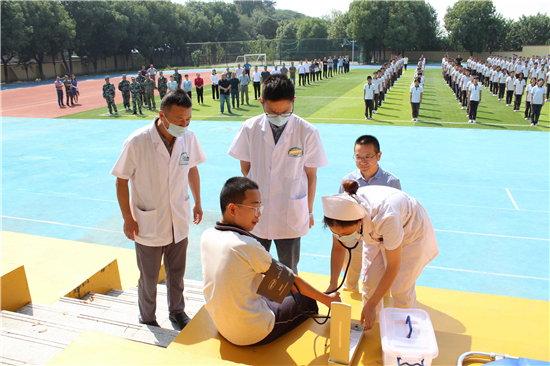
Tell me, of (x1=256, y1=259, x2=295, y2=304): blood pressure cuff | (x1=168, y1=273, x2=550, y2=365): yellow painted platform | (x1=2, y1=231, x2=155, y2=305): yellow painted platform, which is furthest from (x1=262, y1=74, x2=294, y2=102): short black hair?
(x1=2, y1=231, x2=155, y2=305): yellow painted platform

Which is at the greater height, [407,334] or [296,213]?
[296,213]

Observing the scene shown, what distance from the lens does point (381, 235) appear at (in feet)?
8.59

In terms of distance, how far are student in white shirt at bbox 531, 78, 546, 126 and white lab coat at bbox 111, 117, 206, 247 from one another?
46.6 ft

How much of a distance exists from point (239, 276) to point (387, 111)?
53.8 ft

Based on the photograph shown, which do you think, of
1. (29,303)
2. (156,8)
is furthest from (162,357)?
(156,8)

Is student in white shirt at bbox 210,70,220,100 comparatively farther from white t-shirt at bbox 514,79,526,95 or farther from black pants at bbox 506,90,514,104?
black pants at bbox 506,90,514,104

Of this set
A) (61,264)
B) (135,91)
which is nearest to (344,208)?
(61,264)

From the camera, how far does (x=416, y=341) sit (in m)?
2.22

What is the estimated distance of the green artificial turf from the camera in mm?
14867

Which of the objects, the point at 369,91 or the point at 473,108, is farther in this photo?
the point at 369,91

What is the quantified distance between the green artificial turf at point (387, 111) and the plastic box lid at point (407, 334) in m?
13.2

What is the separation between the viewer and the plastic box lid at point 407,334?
2145mm

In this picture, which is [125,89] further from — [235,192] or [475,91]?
[235,192]

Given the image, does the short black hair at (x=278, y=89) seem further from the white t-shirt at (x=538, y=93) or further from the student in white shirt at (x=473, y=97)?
the white t-shirt at (x=538, y=93)
